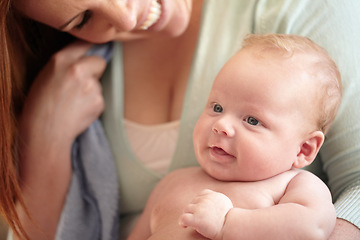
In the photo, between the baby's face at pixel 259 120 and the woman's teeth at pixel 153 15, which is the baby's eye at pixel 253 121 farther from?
the woman's teeth at pixel 153 15

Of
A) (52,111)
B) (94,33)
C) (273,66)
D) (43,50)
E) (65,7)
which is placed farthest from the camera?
(43,50)

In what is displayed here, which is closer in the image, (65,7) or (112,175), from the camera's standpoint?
(65,7)

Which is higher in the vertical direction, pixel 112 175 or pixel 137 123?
pixel 137 123

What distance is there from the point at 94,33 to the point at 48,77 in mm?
270

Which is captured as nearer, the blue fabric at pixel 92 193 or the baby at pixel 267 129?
the baby at pixel 267 129

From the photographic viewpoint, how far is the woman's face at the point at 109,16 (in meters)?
1.14

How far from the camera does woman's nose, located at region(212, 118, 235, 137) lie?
0.94m

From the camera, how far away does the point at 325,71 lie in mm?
955

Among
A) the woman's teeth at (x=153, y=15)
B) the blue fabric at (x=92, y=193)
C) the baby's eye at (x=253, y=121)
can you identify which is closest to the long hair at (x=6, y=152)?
the blue fabric at (x=92, y=193)

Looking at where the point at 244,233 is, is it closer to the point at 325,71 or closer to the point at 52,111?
the point at 325,71

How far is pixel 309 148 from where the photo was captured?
97 centimetres

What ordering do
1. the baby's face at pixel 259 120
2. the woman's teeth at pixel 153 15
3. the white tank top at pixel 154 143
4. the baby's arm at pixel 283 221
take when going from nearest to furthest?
1. the baby's arm at pixel 283 221
2. the baby's face at pixel 259 120
3. the woman's teeth at pixel 153 15
4. the white tank top at pixel 154 143

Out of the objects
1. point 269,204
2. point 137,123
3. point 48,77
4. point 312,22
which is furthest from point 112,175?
point 312,22

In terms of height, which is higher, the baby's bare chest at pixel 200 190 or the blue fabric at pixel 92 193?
the baby's bare chest at pixel 200 190
